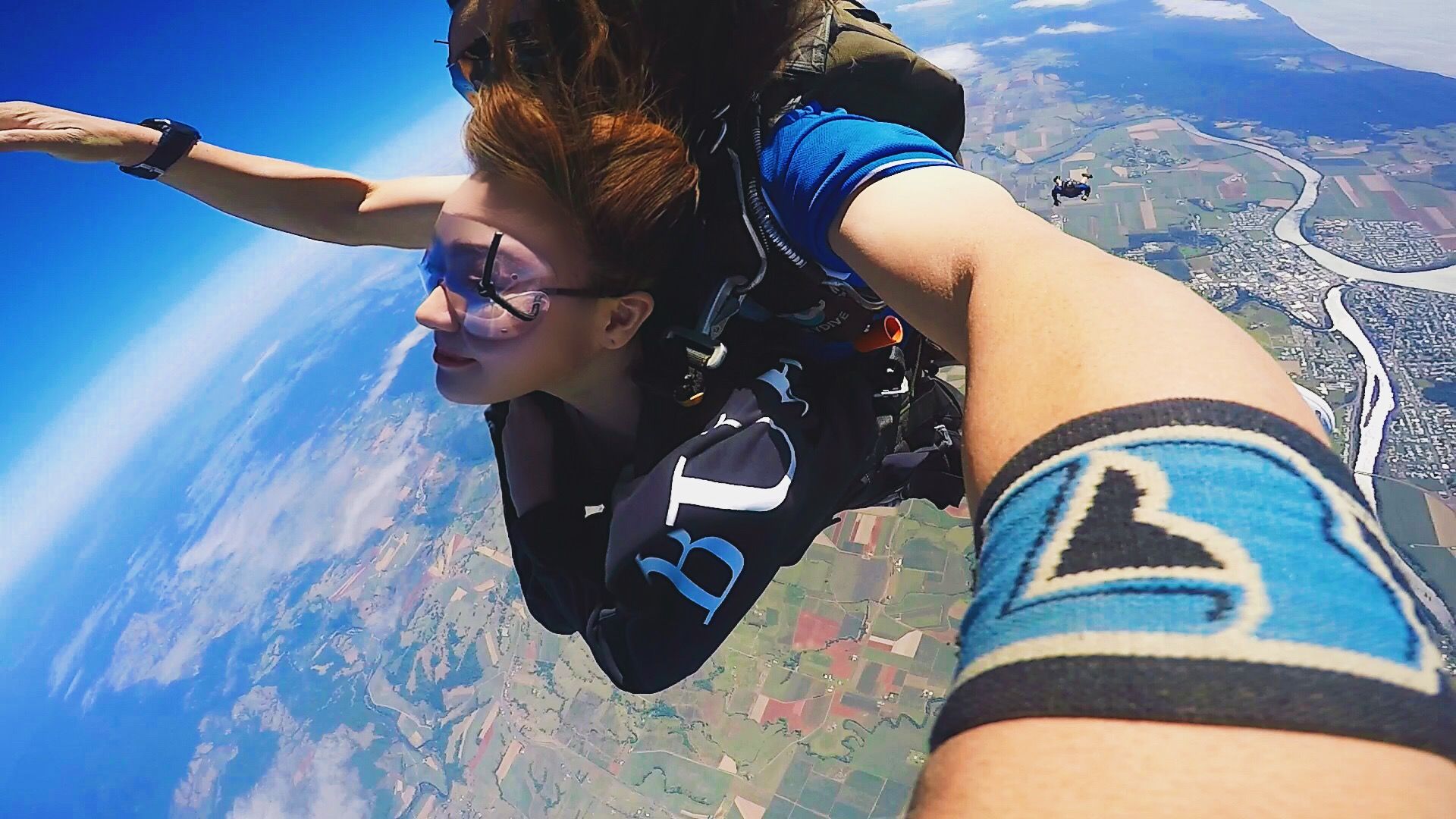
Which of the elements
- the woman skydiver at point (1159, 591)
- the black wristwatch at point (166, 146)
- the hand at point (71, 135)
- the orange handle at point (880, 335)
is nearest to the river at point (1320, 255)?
the orange handle at point (880, 335)

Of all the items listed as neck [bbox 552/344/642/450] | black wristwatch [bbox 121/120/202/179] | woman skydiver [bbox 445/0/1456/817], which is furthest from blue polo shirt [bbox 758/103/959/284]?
black wristwatch [bbox 121/120/202/179]

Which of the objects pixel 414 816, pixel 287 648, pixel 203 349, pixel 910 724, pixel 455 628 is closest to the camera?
pixel 910 724

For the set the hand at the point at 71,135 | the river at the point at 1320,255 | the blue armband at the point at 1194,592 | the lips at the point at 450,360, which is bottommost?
the river at the point at 1320,255

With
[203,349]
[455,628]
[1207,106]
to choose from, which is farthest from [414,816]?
[203,349]

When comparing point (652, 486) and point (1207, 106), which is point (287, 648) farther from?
point (1207, 106)

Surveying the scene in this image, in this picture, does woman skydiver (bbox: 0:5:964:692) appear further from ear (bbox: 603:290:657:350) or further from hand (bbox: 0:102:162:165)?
hand (bbox: 0:102:162:165)

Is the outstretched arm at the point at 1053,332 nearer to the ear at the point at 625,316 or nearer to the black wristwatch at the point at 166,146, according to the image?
the ear at the point at 625,316

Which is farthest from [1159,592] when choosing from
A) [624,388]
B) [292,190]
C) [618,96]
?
[292,190]
